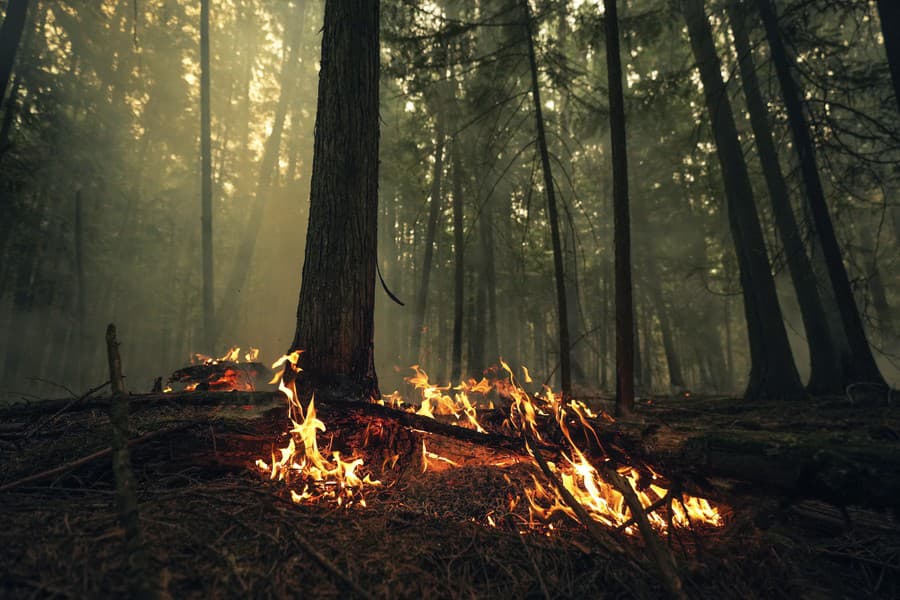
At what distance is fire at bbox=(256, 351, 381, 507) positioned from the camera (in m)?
2.85

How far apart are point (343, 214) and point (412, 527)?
9.89 ft

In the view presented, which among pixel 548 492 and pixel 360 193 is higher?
pixel 360 193

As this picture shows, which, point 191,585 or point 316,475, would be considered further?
point 316,475

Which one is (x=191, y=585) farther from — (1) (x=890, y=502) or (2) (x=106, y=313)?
(2) (x=106, y=313)

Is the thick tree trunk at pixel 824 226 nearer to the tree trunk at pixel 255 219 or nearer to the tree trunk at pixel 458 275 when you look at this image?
the tree trunk at pixel 458 275

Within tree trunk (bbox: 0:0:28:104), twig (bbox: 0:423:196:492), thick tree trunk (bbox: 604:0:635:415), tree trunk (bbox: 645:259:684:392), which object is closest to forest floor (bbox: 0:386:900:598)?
twig (bbox: 0:423:196:492)

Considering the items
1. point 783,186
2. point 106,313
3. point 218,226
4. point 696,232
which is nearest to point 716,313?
point 696,232

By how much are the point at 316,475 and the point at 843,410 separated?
758cm

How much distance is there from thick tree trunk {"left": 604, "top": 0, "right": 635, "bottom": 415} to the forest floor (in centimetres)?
133

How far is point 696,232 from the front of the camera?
1709 centimetres

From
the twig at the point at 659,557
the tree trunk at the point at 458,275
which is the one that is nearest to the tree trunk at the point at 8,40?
the tree trunk at the point at 458,275

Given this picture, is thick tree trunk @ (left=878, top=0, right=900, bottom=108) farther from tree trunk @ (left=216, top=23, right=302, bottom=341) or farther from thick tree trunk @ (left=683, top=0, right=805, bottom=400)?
tree trunk @ (left=216, top=23, right=302, bottom=341)

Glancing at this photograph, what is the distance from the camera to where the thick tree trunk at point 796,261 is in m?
7.96

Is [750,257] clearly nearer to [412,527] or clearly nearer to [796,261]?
[796,261]
